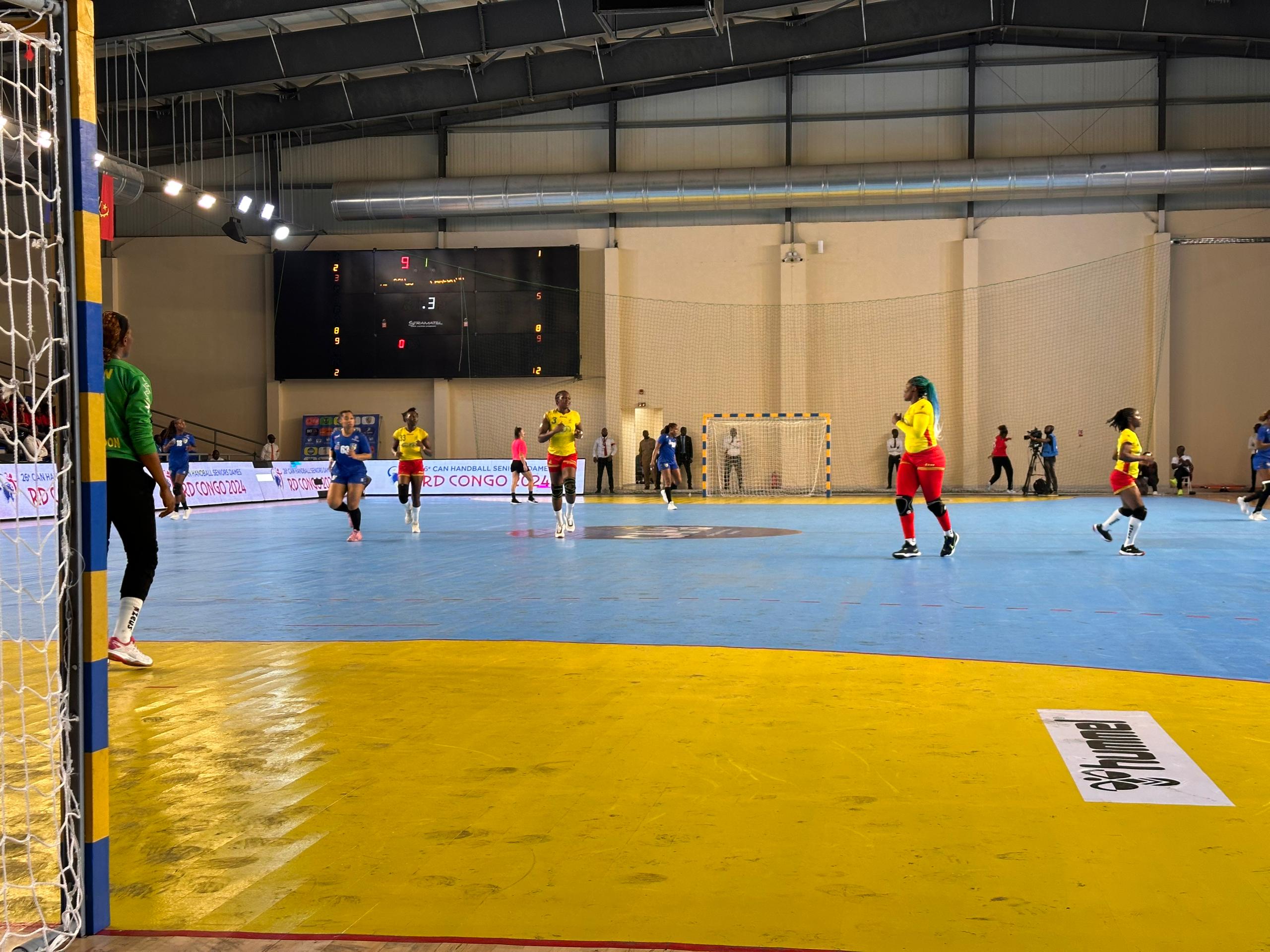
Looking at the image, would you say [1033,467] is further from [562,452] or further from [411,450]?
[411,450]

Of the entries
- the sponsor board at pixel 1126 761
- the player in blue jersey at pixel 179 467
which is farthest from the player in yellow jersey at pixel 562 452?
the sponsor board at pixel 1126 761

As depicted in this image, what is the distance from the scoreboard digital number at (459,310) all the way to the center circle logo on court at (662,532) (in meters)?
12.9

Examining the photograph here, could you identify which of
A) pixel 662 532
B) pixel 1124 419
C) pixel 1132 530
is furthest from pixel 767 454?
pixel 1132 530

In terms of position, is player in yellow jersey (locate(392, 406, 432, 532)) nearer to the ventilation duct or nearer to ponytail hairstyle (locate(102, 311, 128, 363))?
ponytail hairstyle (locate(102, 311, 128, 363))

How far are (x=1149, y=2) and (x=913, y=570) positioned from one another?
20426mm

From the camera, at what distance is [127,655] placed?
6004 mm

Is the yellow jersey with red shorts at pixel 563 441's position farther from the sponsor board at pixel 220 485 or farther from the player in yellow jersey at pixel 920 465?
the sponsor board at pixel 220 485

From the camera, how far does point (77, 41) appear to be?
2787 millimetres

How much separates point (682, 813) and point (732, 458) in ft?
87.1

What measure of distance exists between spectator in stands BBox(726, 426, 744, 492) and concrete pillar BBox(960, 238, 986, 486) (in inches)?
236

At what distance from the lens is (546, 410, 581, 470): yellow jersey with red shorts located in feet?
48.3

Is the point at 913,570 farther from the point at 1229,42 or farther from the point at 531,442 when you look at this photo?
the point at 1229,42

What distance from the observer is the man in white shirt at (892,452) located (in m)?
29.1

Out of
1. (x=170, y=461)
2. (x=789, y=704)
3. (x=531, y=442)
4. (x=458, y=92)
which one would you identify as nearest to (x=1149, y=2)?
(x=458, y=92)
